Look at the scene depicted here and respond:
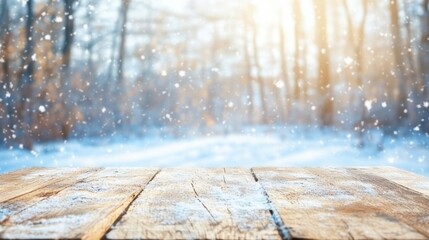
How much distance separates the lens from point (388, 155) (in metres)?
6.77

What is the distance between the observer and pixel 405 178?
1434mm

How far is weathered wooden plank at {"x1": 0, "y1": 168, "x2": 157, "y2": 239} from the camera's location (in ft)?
2.23

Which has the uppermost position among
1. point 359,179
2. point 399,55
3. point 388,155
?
point 399,55

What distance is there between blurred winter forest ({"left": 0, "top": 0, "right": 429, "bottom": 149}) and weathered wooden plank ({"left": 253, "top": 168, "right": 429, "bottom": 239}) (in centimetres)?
634

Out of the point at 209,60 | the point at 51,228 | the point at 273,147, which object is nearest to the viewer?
the point at 51,228

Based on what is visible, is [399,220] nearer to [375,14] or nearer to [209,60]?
[375,14]

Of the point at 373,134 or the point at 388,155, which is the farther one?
the point at 373,134

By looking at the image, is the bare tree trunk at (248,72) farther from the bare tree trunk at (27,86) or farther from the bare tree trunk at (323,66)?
the bare tree trunk at (27,86)

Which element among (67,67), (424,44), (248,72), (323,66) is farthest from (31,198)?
(248,72)

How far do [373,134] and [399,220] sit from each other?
23.3ft

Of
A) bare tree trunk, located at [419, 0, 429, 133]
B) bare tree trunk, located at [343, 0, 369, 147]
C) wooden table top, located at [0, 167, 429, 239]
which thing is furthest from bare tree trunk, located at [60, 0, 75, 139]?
bare tree trunk, located at [419, 0, 429, 133]

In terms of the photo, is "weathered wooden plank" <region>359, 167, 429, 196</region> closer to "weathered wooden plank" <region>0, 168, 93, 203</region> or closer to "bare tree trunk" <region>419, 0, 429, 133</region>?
"weathered wooden plank" <region>0, 168, 93, 203</region>

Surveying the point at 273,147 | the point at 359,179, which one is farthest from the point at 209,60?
the point at 359,179

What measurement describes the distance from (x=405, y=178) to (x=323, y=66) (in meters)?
7.68
